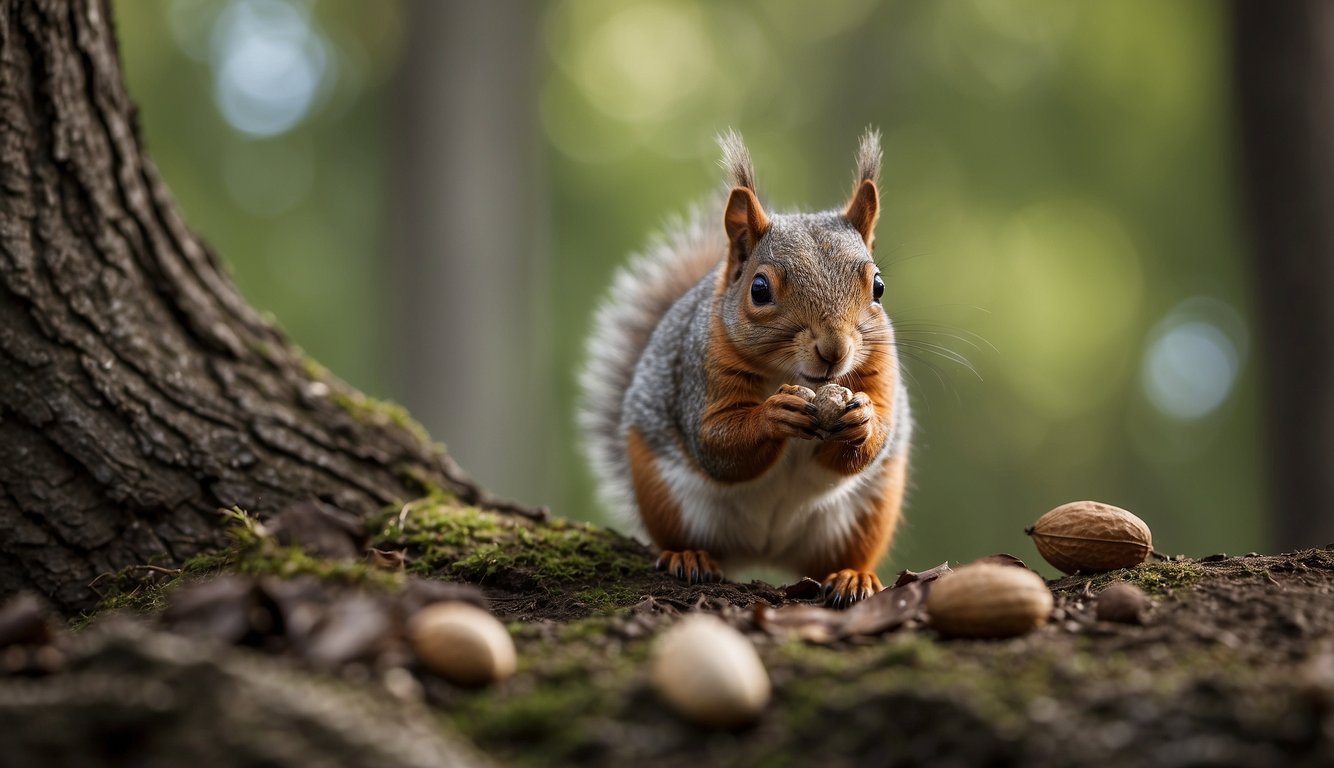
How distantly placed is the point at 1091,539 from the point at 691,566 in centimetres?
78

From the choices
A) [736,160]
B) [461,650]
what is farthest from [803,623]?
[736,160]

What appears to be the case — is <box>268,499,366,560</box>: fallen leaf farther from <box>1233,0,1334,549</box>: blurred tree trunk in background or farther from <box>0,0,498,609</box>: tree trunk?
<box>1233,0,1334,549</box>: blurred tree trunk in background

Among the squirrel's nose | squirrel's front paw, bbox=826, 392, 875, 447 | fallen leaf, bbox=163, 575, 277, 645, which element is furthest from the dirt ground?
the squirrel's nose

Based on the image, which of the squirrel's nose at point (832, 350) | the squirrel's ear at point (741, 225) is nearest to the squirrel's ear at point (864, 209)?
the squirrel's ear at point (741, 225)

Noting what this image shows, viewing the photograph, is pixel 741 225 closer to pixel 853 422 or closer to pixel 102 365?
pixel 853 422

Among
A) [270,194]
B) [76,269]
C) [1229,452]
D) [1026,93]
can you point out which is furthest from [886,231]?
[76,269]

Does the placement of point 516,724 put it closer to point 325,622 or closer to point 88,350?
point 325,622

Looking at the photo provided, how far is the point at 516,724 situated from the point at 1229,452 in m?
7.87

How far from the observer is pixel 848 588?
213cm

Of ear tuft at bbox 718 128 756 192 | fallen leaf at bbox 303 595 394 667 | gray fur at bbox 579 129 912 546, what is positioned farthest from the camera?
ear tuft at bbox 718 128 756 192

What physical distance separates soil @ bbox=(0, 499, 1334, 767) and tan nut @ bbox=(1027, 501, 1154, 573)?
0.56 feet

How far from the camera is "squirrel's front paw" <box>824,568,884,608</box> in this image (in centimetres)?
210

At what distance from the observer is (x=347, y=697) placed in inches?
44.4

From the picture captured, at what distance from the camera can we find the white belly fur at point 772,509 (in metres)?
2.33
